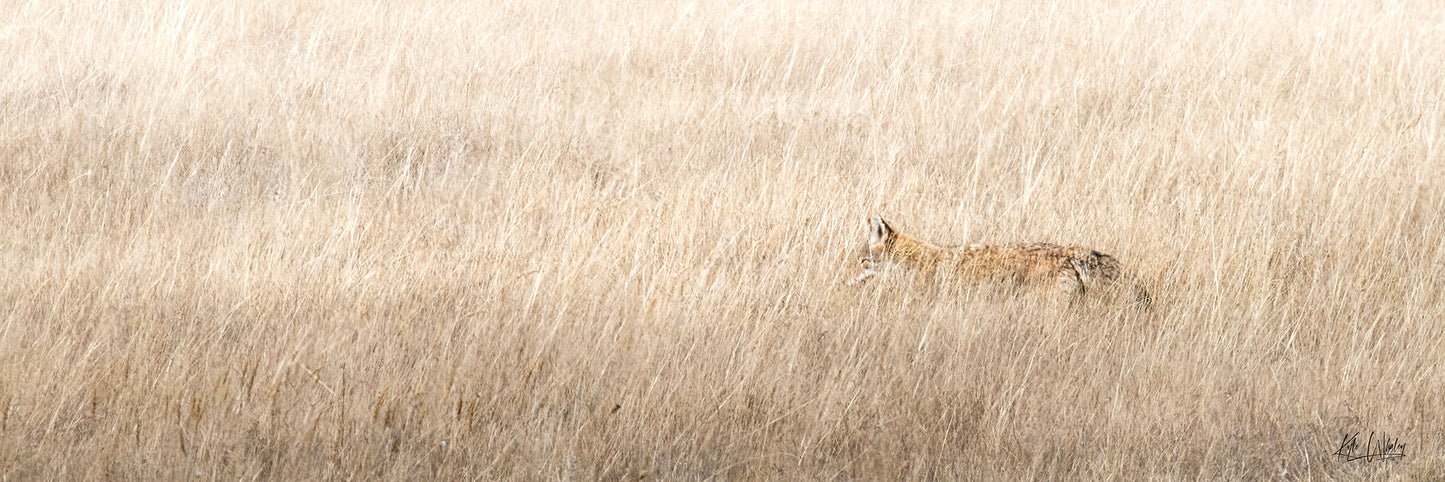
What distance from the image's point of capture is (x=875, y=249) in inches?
165

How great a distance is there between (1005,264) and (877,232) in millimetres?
466

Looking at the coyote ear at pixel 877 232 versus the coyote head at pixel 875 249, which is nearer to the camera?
the coyote head at pixel 875 249

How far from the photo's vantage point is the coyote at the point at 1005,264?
12.8 ft

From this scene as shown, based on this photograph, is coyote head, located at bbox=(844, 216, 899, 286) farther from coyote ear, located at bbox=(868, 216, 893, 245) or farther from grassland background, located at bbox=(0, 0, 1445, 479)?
grassland background, located at bbox=(0, 0, 1445, 479)

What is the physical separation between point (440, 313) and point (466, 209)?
144 cm

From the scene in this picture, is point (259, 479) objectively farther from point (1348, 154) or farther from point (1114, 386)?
point (1348, 154)

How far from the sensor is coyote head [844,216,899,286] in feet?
13.4

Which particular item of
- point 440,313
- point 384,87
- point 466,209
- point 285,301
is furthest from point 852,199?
point 384,87

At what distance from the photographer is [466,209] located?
5.08 m
